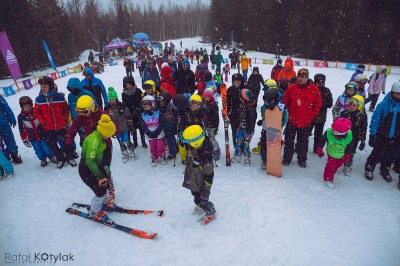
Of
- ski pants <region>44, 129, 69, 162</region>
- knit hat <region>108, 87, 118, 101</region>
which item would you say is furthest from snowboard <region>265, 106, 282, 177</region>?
ski pants <region>44, 129, 69, 162</region>

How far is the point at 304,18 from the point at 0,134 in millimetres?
31680

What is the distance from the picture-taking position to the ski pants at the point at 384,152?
489 centimetres

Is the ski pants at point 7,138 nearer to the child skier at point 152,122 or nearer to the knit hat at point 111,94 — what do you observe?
the knit hat at point 111,94

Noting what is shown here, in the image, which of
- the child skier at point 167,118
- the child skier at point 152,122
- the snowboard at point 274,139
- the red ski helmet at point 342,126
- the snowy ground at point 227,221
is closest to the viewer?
the snowy ground at point 227,221

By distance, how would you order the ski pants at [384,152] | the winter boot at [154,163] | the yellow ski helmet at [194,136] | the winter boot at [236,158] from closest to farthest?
the yellow ski helmet at [194,136], the ski pants at [384,152], the winter boot at [236,158], the winter boot at [154,163]

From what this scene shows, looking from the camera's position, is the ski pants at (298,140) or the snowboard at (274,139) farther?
the ski pants at (298,140)

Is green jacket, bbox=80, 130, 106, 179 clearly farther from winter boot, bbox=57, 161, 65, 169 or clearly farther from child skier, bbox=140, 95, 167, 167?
winter boot, bbox=57, 161, 65, 169

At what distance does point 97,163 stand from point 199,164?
1648mm

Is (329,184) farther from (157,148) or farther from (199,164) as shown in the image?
(157,148)

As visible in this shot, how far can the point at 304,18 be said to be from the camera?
95.4 feet

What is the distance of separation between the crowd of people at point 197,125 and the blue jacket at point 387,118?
1 cm

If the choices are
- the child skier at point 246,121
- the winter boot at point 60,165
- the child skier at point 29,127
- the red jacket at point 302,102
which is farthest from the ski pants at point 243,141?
the child skier at point 29,127

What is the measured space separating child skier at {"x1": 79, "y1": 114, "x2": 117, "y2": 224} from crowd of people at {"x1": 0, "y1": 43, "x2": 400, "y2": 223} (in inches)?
0.6

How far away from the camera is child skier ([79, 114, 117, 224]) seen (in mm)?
3795
